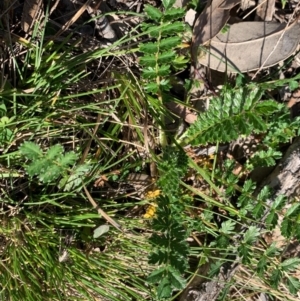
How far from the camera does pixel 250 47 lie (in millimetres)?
2168

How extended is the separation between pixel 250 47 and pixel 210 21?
213mm

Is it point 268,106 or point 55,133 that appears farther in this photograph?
point 55,133

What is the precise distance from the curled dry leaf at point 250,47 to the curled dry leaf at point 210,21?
0.05m

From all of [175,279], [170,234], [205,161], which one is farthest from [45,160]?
[205,161]

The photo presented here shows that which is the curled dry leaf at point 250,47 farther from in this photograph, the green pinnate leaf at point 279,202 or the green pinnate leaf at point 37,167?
the green pinnate leaf at point 37,167

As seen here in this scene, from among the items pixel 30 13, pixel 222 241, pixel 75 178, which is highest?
pixel 30 13

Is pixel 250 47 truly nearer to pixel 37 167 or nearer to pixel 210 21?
pixel 210 21

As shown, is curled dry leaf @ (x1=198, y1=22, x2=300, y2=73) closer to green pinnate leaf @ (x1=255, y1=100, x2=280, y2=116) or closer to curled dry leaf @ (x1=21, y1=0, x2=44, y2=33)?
green pinnate leaf @ (x1=255, y1=100, x2=280, y2=116)

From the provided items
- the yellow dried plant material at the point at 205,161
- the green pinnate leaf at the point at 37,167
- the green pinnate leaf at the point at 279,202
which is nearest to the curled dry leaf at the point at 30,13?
the green pinnate leaf at the point at 37,167

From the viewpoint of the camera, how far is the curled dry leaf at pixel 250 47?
216 cm

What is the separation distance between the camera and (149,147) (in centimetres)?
211

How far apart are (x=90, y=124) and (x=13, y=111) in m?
0.31

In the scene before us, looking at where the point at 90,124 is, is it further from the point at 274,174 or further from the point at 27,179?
the point at 274,174

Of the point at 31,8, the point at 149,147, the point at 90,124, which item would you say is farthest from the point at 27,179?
the point at 31,8
